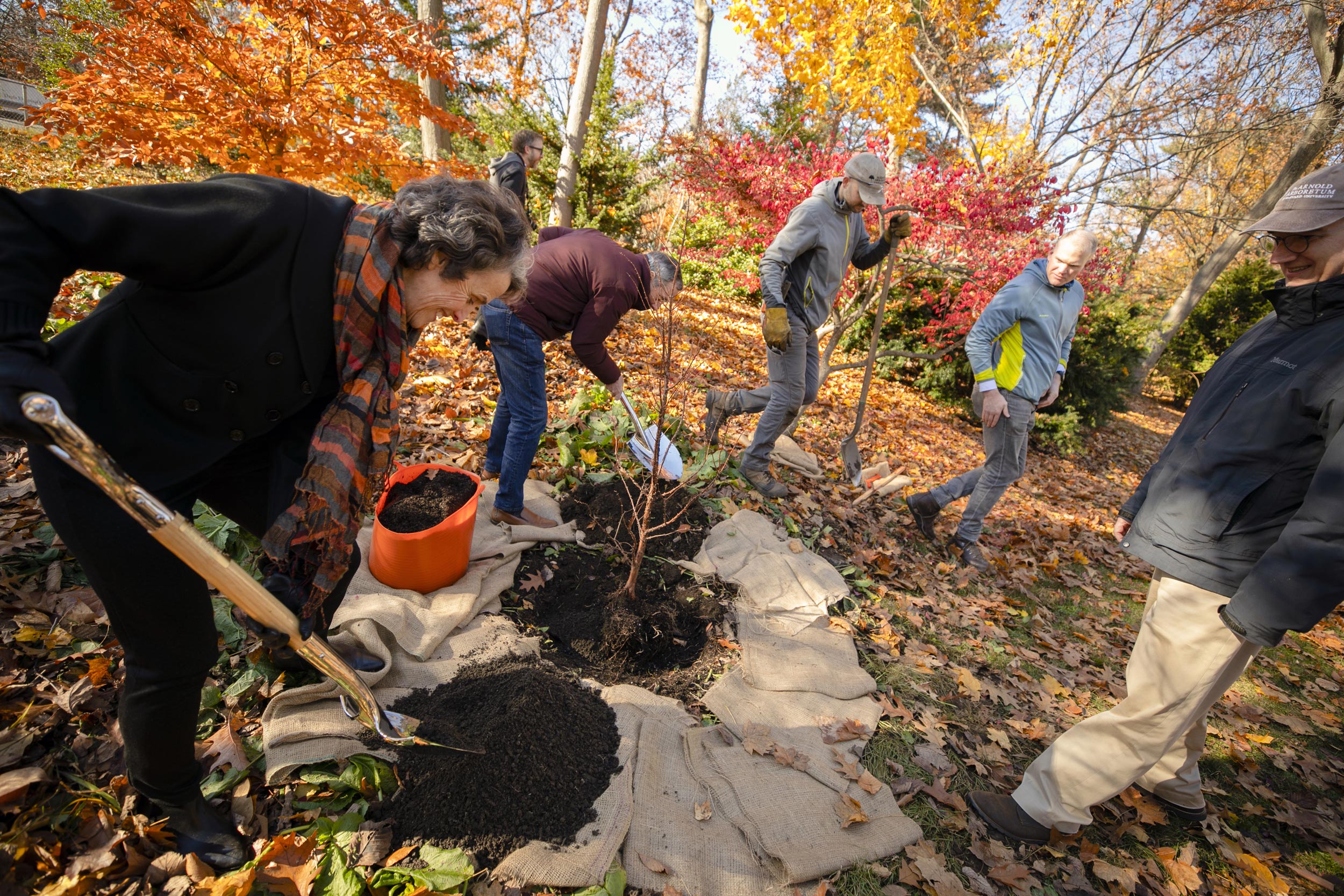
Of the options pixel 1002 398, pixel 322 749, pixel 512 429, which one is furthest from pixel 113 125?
pixel 1002 398

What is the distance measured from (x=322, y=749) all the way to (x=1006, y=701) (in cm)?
331

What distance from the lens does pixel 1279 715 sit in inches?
136

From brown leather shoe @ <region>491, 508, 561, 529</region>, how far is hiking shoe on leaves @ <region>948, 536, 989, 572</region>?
3270 millimetres

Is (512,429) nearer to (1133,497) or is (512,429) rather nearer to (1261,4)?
(1133,497)

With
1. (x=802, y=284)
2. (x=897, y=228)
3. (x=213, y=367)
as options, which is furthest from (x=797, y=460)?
(x=213, y=367)

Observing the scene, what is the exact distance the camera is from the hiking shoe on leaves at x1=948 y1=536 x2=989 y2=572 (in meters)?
4.48

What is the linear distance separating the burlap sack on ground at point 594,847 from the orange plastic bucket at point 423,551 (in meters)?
1.06

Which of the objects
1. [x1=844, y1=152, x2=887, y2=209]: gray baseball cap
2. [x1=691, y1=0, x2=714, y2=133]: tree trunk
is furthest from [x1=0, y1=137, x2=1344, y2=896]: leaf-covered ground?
[x1=691, y1=0, x2=714, y2=133]: tree trunk

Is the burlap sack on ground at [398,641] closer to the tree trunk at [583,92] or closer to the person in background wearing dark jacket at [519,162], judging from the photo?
the person in background wearing dark jacket at [519,162]

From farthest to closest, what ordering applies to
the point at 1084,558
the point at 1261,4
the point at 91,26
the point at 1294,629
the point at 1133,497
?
the point at 1261,4
the point at 1084,558
the point at 91,26
the point at 1133,497
the point at 1294,629

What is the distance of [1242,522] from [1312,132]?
36.8 ft

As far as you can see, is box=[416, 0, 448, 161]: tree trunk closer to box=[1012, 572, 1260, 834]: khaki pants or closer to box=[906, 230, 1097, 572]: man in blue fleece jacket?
box=[906, 230, 1097, 572]: man in blue fleece jacket

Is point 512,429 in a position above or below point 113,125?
below

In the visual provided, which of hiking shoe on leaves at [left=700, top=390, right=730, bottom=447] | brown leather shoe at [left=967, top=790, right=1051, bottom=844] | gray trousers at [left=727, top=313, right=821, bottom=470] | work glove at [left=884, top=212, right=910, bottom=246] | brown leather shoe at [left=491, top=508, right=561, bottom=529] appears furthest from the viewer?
hiking shoe on leaves at [left=700, top=390, right=730, bottom=447]
